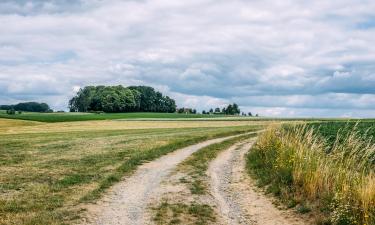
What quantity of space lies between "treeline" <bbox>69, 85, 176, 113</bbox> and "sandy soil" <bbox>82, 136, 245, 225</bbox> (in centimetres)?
14256

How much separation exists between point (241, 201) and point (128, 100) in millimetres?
158628

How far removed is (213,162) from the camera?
29.4 metres

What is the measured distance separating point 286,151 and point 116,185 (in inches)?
346

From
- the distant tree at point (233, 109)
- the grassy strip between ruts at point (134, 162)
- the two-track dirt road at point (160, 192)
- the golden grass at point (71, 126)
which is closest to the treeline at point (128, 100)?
the distant tree at point (233, 109)

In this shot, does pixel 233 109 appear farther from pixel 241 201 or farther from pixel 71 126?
pixel 241 201

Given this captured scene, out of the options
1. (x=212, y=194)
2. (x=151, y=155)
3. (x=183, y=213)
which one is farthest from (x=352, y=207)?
(x=151, y=155)

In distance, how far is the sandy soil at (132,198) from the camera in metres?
14.8

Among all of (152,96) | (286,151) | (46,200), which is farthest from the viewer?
(152,96)

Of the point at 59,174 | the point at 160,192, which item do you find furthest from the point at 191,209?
the point at 59,174

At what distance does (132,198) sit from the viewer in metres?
17.8

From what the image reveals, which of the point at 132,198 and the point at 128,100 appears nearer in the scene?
the point at 132,198

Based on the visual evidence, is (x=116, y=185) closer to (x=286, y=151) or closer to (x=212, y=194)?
(x=212, y=194)

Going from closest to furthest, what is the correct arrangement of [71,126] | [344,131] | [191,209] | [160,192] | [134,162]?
[191,209] → [160,192] → [134,162] → [344,131] → [71,126]

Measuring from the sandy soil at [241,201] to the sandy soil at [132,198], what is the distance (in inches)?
98.7
